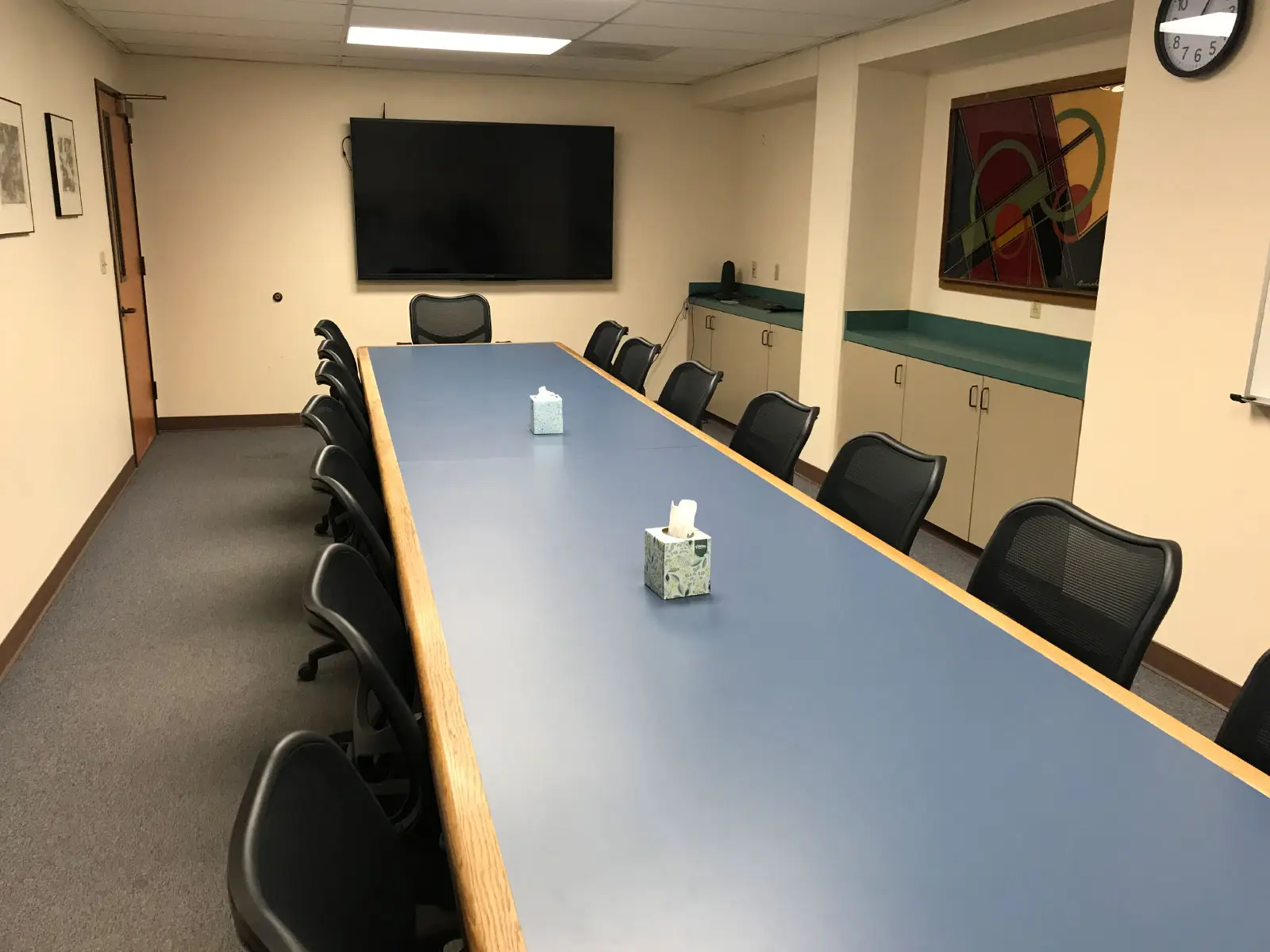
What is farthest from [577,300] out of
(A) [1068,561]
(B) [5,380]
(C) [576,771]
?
(C) [576,771]

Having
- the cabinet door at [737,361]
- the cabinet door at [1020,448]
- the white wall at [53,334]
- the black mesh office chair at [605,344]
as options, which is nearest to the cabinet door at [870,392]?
the cabinet door at [1020,448]

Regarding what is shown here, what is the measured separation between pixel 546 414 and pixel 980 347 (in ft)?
9.06

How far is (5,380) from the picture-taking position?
3451 mm

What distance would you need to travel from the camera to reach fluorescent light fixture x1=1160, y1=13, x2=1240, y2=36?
9.95ft

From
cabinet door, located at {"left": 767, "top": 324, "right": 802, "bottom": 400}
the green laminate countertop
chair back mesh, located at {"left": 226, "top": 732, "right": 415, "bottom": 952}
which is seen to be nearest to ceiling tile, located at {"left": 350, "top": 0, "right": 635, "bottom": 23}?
the green laminate countertop

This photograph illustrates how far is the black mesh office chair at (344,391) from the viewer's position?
12.6ft

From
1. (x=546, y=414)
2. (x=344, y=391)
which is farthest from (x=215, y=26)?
(x=546, y=414)

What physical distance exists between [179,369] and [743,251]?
419 centimetres

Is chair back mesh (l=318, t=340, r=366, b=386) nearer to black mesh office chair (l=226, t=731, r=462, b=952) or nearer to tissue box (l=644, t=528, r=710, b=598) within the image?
tissue box (l=644, t=528, r=710, b=598)

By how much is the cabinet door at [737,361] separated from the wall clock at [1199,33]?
11.2ft

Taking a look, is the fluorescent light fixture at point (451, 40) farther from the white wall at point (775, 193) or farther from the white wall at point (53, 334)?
the white wall at point (775, 193)

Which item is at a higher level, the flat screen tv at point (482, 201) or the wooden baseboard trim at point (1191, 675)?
the flat screen tv at point (482, 201)

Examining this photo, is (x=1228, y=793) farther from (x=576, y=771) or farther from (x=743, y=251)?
(x=743, y=251)

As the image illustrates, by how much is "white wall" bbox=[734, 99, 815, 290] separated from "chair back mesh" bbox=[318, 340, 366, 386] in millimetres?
3074
